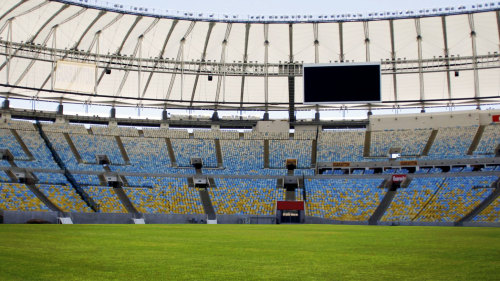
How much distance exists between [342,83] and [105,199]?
24685 mm

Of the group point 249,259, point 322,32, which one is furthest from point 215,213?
point 249,259

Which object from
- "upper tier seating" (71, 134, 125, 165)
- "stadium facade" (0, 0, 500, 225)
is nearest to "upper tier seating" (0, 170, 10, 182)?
"stadium facade" (0, 0, 500, 225)

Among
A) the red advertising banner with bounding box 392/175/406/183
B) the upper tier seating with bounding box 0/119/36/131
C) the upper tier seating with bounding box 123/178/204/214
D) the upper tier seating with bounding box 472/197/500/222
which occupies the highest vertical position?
the upper tier seating with bounding box 0/119/36/131

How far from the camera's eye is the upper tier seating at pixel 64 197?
147 ft

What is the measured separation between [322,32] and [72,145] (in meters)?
29.1

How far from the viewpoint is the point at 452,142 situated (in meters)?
53.3

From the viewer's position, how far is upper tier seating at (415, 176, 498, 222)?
43969mm

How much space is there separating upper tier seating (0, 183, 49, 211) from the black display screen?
25.8 metres

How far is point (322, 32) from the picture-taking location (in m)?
55.2

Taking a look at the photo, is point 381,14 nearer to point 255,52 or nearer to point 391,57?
point 391,57

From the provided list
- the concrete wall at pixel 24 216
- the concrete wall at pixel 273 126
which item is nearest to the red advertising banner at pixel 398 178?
the concrete wall at pixel 273 126

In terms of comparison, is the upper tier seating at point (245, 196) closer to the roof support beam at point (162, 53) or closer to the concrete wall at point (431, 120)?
the roof support beam at point (162, 53)

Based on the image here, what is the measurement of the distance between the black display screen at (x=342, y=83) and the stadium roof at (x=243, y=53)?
378 cm

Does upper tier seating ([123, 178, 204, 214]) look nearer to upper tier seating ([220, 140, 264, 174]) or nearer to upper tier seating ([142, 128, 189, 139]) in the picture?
upper tier seating ([220, 140, 264, 174])
